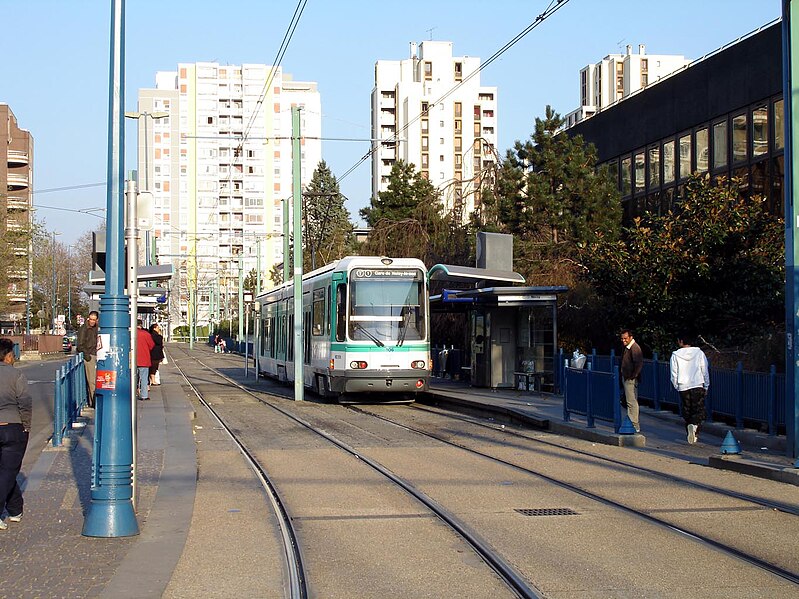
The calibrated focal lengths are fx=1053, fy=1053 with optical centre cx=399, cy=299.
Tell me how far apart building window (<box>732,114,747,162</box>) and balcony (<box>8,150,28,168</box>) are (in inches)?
3429

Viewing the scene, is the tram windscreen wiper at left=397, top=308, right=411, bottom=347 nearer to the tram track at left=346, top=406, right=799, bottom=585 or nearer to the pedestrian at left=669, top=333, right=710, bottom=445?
the tram track at left=346, top=406, right=799, bottom=585

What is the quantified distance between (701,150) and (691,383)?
21795 millimetres

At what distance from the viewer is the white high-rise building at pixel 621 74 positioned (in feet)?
388

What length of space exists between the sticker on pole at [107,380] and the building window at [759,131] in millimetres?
27916

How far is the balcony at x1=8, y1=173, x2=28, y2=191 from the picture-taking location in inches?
4097

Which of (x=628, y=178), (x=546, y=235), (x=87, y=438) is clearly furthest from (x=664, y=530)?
(x=628, y=178)

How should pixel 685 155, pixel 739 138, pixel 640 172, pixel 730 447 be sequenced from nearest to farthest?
pixel 730 447
pixel 739 138
pixel 685 155
pixel 640 172

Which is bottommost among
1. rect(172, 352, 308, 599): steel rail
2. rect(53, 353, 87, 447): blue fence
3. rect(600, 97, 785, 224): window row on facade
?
rect(172, 352, 308, 599): steel rail

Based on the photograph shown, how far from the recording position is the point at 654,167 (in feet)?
133

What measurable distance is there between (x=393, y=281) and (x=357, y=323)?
132 centimetres

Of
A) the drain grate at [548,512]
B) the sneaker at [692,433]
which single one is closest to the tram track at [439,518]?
the drain grate at [548,512]

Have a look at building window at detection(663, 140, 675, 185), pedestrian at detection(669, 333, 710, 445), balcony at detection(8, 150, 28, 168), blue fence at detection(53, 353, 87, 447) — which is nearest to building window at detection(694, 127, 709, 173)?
building window at detection(663, 140, 675, 185)

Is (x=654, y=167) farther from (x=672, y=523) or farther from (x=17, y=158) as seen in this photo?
(x=17, y=158)

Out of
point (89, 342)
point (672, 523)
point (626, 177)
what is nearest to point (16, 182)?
point (626, 177)
